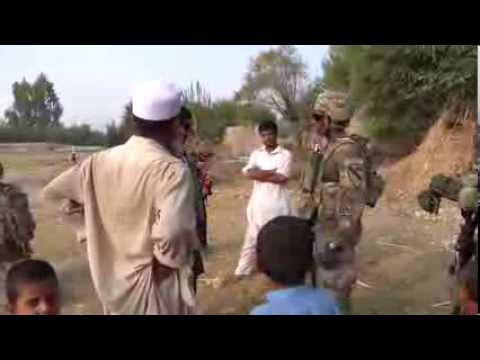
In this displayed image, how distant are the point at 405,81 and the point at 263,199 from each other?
3.70ft

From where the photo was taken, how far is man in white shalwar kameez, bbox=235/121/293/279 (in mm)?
4251

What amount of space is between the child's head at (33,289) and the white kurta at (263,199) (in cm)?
104

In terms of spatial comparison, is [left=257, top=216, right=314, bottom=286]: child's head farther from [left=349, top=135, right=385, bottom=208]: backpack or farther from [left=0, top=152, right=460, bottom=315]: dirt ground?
[left=349, top=135, right=385, bottom=208]: backpack

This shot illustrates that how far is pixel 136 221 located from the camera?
3268 mm

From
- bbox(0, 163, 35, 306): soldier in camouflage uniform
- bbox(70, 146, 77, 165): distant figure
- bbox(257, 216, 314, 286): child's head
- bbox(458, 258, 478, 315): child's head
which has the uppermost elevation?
bbox(70, 146, 77, 165): distant figure

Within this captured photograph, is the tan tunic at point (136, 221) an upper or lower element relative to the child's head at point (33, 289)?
upper

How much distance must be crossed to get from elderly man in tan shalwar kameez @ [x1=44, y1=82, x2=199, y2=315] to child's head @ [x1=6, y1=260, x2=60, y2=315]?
0.54 meters

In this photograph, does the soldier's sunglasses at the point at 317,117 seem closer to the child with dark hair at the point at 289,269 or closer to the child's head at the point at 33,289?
the child's head at the point at 33,289

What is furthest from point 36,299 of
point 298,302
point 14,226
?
point 298,302

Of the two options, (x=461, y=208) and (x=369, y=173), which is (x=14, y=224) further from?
(x=461, y=208)

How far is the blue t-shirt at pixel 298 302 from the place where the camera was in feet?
7.58

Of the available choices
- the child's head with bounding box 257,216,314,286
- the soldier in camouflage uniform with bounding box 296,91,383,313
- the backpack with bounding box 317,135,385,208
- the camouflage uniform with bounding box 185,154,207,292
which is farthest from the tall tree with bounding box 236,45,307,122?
the child's head with bounding box 257,216,314,286

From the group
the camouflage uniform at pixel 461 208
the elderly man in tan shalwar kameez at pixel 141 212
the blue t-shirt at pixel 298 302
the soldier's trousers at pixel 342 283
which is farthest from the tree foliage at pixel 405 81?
the blue t-shirt at pixel 298 302

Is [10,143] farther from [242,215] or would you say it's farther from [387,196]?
[387,196]
